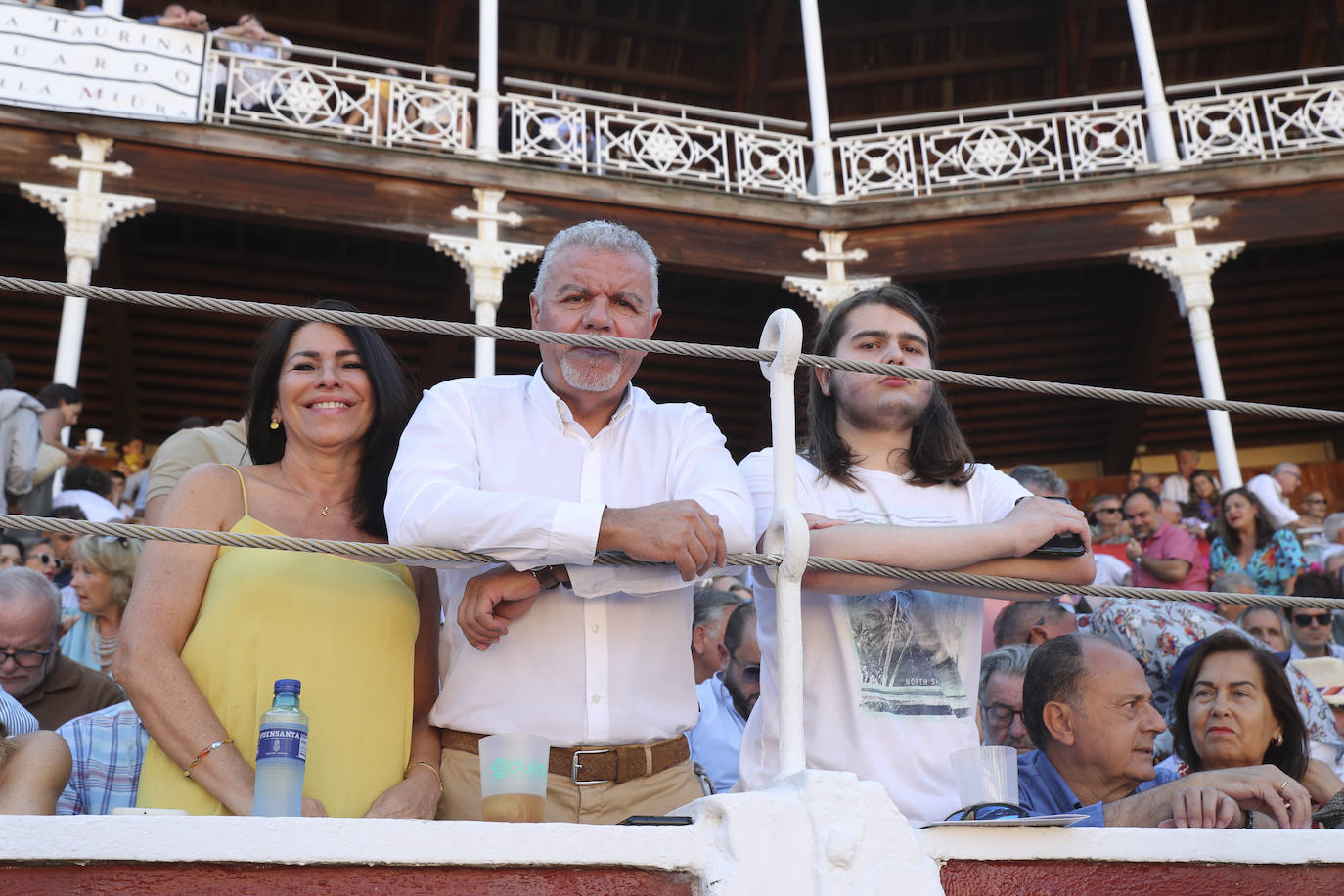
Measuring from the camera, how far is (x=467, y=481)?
6.75ft

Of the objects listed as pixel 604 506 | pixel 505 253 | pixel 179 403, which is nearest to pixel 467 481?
pixel 604 506

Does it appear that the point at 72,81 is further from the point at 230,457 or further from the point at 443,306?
the point at 230,457

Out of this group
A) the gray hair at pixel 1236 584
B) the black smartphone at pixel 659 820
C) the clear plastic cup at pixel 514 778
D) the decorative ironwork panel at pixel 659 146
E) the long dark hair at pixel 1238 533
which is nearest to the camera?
the black smartphone at pixel 659 820

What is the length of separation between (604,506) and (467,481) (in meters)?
0.33

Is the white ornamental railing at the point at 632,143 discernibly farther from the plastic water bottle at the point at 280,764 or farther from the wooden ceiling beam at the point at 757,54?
the plastic water bottle at the point at 280,764

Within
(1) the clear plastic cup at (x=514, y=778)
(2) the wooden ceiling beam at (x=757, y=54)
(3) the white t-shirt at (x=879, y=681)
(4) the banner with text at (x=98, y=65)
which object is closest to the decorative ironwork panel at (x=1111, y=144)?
(2) the wooden ceiling beam at (x=757, y=54)

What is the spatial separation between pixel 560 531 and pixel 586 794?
1.57 ft

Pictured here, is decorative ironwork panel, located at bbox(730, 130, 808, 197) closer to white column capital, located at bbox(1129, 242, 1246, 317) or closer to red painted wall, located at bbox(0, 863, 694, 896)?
white column capital, located at bbox(1129, 242, 1246, 317)

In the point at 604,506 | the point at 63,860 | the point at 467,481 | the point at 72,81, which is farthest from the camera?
the point at 72,81

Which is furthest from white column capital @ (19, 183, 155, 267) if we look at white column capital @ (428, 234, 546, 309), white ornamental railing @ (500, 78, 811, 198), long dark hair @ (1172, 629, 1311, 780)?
long dark hair @ (1172, 629, 1311, 780)

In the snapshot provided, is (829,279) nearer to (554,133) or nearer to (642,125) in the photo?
(642,125)

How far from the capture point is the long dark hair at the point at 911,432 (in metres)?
2.39

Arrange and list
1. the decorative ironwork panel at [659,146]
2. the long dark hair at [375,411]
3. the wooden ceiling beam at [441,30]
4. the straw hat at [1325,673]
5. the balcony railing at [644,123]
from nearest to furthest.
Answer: the long dark hair at [375,411], the straw hat at [1325,673], the balcony railing at [644,123], the decorative ironwork panel at [659,146], the wooden ceiling beam at [441,30]

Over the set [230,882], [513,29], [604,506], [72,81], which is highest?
[513,29]
